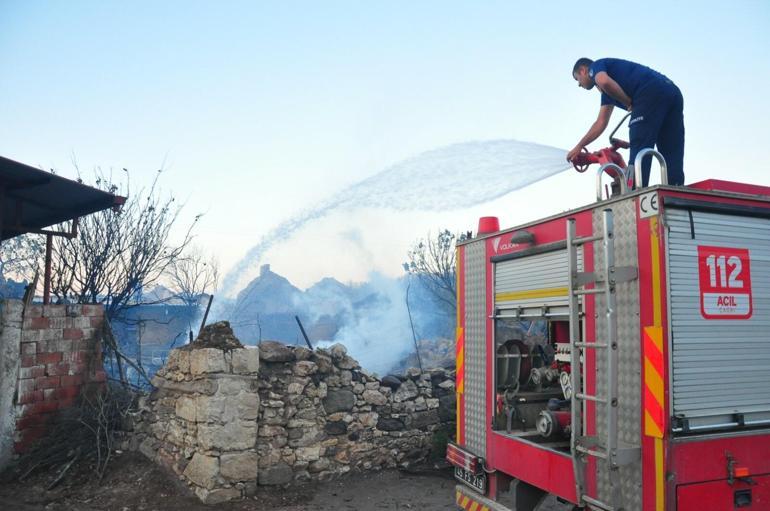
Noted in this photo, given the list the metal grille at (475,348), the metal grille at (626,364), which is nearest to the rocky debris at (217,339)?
the metal grille at (475,348)

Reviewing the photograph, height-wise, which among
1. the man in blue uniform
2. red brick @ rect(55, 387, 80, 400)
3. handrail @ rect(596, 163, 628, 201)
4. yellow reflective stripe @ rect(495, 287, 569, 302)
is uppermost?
the man in blue uniform

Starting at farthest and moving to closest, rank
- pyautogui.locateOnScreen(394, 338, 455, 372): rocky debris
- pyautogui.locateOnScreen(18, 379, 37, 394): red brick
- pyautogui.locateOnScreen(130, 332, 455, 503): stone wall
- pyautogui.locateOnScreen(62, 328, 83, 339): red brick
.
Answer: pyautogui.locateOnScreen(394, 338, 455, 372): rocky debris
pyautogui.locateOnScreen(62, 328, 83, 339): red brick
pyautogui.locateOnScreen(18, 379, 37, 394): red brick
pyautogui.locateOnScreen(130, 332, 455, 503): stone wall

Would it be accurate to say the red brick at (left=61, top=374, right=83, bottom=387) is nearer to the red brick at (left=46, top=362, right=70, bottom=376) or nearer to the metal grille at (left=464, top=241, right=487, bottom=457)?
the red brick at (left=46, top=362, right=70, bottom=376)

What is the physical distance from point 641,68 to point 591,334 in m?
2.38

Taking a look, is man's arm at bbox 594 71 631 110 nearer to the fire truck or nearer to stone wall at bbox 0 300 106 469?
the fire truck

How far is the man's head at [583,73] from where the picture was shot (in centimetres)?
482

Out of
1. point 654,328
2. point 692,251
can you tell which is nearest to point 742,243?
point 692,251

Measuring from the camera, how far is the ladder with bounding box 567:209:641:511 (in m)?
3.12

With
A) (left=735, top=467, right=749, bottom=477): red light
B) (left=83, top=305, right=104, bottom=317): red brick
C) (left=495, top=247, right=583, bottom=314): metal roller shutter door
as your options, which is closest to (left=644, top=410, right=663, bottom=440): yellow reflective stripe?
(left=735, top=467, right=749, bottom=477): red light

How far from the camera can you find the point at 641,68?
443cm

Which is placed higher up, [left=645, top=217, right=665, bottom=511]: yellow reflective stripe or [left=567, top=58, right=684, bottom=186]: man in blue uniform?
[left=567, top=58, right=684, bottom=186]: man in blue uniform

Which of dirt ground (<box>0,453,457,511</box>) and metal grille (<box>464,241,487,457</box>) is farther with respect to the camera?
dirt ground (<box>0,453,457,511</box>)

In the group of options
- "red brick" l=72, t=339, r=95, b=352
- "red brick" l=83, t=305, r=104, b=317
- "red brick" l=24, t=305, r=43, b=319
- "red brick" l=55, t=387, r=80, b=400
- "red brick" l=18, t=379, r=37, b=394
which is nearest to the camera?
"red brick" l=18, t=379, r=37, b=394

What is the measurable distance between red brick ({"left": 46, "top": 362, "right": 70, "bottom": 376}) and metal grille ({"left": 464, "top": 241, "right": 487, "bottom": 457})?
614 centimetres
